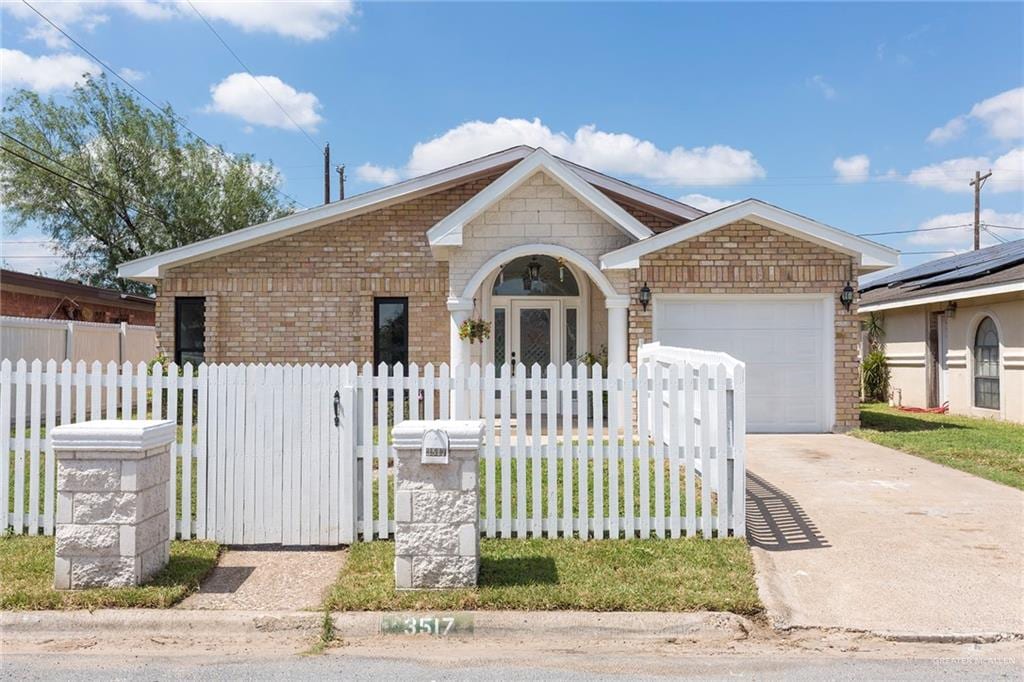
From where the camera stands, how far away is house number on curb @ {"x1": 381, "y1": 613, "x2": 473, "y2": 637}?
4.18 metres


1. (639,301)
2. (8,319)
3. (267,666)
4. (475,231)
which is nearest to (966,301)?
(639,301)

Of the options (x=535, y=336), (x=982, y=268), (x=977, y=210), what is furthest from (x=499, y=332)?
(x=977, y=210)

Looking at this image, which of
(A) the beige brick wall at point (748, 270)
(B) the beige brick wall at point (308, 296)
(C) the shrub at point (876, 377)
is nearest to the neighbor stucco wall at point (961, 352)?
(C) the shrub at point (876, 377)

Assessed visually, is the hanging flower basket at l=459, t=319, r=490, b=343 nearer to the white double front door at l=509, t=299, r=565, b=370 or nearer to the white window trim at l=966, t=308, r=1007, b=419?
the white double front door at l=509, t=299, r=565, b=370

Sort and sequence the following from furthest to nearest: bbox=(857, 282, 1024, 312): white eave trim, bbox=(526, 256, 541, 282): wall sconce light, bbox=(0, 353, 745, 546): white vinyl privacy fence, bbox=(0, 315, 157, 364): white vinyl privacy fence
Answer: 1. bbox=(526, 256, 541, 282): wall sconce light
2. bbox=(857, 282, 1024, 312): white eave trim
3. bbox=(0, 315, 157, 364): white vinyl privacy fence
4. bbox=(0, 353, 745, 546): white vinyl privacy fence

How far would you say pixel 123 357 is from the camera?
704 inches

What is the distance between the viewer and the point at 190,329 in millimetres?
13078

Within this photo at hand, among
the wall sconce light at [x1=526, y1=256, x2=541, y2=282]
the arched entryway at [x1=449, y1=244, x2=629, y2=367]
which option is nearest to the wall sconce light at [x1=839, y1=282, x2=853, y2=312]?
the arched entryway at [x1=449, y1=244, x2=629, y2=367]

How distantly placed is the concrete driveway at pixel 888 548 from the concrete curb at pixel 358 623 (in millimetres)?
556

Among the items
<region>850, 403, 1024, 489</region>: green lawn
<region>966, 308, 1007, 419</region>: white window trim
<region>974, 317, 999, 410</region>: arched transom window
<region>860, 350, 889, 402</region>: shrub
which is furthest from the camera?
<region>860, 350, 889, 402</region>: shrub

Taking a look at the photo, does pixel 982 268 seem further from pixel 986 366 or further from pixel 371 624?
pixel 371 624

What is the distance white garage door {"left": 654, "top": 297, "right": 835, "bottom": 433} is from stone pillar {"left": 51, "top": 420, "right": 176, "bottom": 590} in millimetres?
8495

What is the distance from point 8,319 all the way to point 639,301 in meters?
10.9

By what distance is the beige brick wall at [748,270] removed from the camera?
11.3 meters
